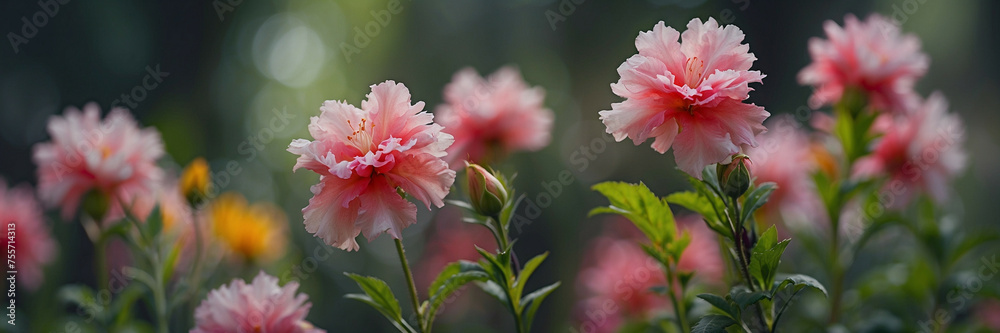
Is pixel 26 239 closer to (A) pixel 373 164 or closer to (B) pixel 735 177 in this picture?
(A) pixel 373 164

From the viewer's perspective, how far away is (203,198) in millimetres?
987

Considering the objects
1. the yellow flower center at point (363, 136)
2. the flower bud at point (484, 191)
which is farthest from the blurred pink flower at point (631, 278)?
the yellow flower center at point (363, 136)

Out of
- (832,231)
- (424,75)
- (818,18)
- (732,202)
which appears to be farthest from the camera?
(424,75)

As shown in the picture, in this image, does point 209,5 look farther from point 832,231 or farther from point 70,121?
point 832,231

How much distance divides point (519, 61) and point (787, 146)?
67.6 inches

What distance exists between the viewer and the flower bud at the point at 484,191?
632 mm

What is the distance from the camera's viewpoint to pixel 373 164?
571 mm

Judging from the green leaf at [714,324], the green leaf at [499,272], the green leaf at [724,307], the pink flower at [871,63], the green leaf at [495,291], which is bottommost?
the green leaf at [714,324]

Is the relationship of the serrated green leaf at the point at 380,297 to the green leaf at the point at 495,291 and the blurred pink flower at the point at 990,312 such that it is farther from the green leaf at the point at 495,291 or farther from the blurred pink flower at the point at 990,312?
the blurred pink flower at the point at 990,312

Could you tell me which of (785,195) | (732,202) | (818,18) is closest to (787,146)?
(785,195)

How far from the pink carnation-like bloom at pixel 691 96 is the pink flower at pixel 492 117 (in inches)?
15.1

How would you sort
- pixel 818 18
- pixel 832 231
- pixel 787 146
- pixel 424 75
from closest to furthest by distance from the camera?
pixel 832 231 < pixel 787 146 < pixel 818 18 < pixel 424 75
